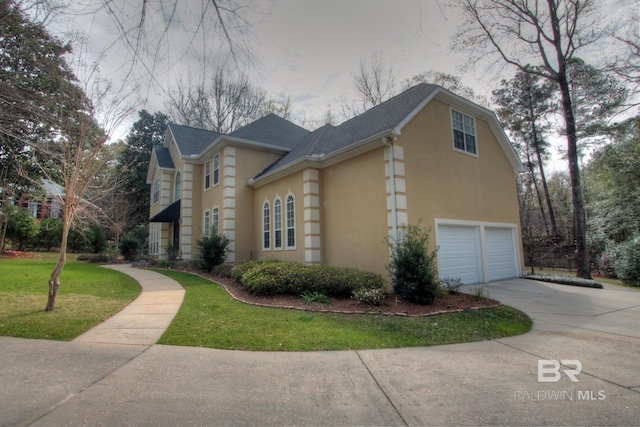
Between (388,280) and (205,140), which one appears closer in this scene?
(388,280)

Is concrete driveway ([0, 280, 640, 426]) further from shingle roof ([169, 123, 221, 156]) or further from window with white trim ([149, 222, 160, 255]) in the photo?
window with white trim ([149, 222, 160, 255])

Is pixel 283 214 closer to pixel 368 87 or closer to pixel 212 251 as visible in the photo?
pixel 212 251

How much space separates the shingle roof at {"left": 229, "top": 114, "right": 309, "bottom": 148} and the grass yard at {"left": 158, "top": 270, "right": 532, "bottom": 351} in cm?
1013

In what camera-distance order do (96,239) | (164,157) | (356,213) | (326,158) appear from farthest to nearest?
(96,239)
(164,157)
(326,158)
(356,213)

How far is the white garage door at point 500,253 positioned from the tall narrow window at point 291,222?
23.3 ft

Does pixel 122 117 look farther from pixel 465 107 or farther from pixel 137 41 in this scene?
pixel 465 107

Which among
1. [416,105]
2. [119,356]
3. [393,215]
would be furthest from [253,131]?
[119,356]

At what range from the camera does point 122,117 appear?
23.7 feet

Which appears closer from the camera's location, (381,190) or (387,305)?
(387,305)

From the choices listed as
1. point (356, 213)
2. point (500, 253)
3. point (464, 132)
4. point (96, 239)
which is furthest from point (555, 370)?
point (96, 239)

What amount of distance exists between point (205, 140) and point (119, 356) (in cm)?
1777

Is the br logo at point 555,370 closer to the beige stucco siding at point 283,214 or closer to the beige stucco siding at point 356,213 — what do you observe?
the beige stucco siding at point 356,213

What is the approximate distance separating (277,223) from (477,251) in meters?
7.71

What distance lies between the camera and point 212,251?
13.7 meters
